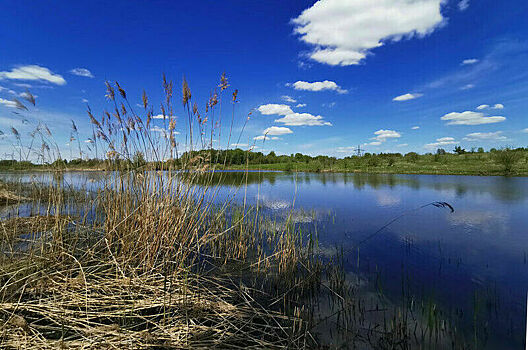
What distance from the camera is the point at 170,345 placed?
6.58ft

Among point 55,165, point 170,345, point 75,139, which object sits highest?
point 75,139

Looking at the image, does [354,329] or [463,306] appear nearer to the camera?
[354,329]

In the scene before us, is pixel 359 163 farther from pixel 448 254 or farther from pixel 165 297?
pixel 165 297

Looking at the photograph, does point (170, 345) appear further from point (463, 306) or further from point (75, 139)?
point (75, 139)

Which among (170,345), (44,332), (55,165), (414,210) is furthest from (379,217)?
(55,165)

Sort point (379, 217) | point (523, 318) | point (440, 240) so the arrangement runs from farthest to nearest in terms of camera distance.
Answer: point (379, 217)
point (440, 240)
point (523, 318)

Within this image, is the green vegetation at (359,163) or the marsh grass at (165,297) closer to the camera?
the marsh grass at (165,297)

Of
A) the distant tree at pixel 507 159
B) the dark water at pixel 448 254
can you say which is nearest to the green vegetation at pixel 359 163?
the distant tree at pixel 507 159

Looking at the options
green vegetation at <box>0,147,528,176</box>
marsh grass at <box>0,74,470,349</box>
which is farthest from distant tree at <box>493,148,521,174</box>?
marsh grass at <box>0,74,470,349</box>

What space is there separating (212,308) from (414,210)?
10838 mm

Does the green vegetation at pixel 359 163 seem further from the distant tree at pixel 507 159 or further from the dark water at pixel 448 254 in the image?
the dark water at pixel 448 254

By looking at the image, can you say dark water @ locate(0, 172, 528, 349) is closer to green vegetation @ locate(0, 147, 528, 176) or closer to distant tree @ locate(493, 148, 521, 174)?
green vegetation @ locate(0, 147, 528, 176)

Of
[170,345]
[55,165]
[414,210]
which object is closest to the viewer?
[170,345]

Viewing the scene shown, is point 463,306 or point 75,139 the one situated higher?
point 75,139
